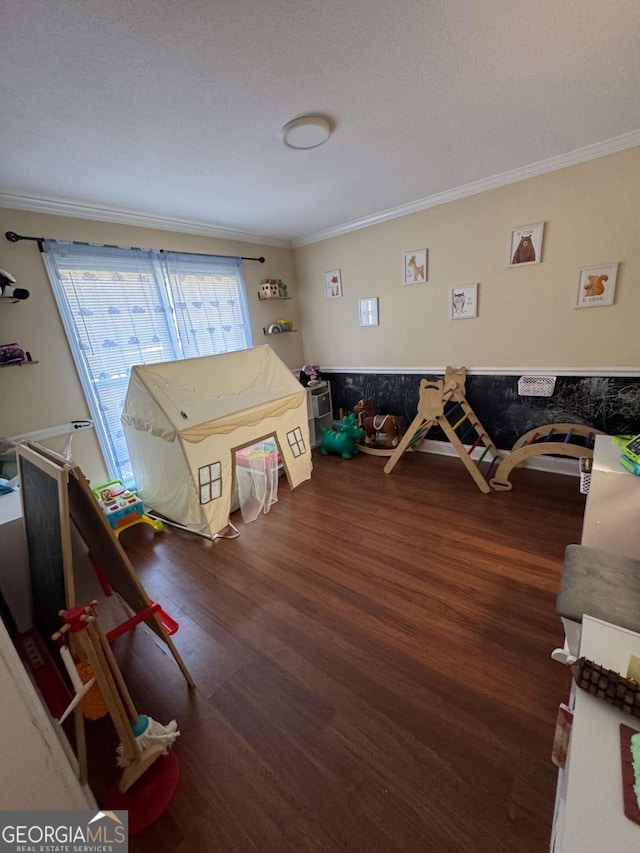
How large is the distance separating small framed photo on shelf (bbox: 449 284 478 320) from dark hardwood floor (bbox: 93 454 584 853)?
165 cm

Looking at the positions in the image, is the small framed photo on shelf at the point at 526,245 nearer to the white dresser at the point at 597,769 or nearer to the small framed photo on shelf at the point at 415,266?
the small framed photo on shelf at the point at 415,266

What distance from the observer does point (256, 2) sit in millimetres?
989

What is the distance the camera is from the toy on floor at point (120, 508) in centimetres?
232

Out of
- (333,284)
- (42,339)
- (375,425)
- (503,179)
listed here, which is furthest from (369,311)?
(42,339)

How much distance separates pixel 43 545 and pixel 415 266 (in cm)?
328

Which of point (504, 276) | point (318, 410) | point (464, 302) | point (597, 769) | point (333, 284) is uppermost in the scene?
point (333, 284)

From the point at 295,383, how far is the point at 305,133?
1691mm

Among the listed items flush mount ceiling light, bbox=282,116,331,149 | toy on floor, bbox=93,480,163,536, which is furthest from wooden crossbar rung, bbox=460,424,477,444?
toy on floor, bbox=93,480,163,536

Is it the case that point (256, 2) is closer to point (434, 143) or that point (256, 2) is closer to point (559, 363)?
point (434, 143)

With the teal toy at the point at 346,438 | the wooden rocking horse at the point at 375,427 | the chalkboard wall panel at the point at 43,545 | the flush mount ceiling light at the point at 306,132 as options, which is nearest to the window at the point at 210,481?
the chalkboard wall panel at the point at 43,545

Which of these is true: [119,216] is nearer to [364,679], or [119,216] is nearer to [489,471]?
[364,679]

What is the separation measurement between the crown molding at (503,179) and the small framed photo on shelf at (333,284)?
377mm

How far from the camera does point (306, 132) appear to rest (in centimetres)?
163

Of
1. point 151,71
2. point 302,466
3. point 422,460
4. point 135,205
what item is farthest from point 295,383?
point 151,71
